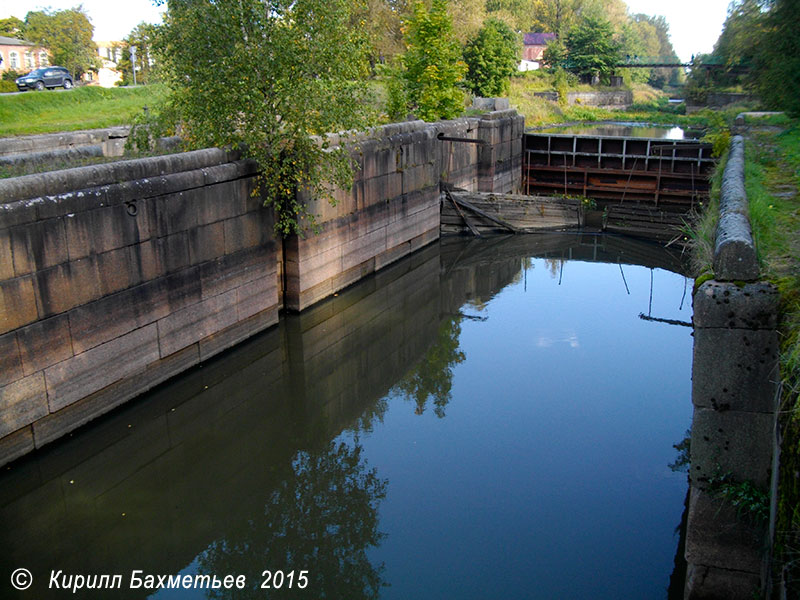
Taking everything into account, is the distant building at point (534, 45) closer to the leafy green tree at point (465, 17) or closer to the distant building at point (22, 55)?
the leafy green tree at point (465, 17)

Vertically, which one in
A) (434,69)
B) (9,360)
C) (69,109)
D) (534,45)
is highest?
(534,45)

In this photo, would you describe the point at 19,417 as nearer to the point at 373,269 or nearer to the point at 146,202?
the point at 146,202

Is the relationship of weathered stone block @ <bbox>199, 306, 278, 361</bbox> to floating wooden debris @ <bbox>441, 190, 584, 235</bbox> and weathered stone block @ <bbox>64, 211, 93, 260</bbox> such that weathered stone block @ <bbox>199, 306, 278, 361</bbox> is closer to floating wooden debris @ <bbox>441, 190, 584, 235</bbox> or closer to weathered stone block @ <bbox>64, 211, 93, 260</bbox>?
weathered stone block @ <bbox>64, 211, 93, 260</bbox>

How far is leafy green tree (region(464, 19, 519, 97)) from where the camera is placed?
34.3 m

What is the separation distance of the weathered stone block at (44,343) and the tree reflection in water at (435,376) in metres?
4.69

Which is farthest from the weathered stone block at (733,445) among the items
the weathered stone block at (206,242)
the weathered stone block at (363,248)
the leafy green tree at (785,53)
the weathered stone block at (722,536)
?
the leafy green tree at (785,53)

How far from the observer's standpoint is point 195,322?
10953 millimetres

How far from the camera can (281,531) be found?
7.72 meters

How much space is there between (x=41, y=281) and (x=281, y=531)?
3820 mm

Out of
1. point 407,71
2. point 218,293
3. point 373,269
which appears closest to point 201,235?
point 218,293

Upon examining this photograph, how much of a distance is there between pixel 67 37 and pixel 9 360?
46.4m

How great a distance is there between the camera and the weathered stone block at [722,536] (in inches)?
210

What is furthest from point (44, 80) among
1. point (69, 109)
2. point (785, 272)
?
point (785, 272)

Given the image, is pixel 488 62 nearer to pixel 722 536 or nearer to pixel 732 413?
pixel 732 413
